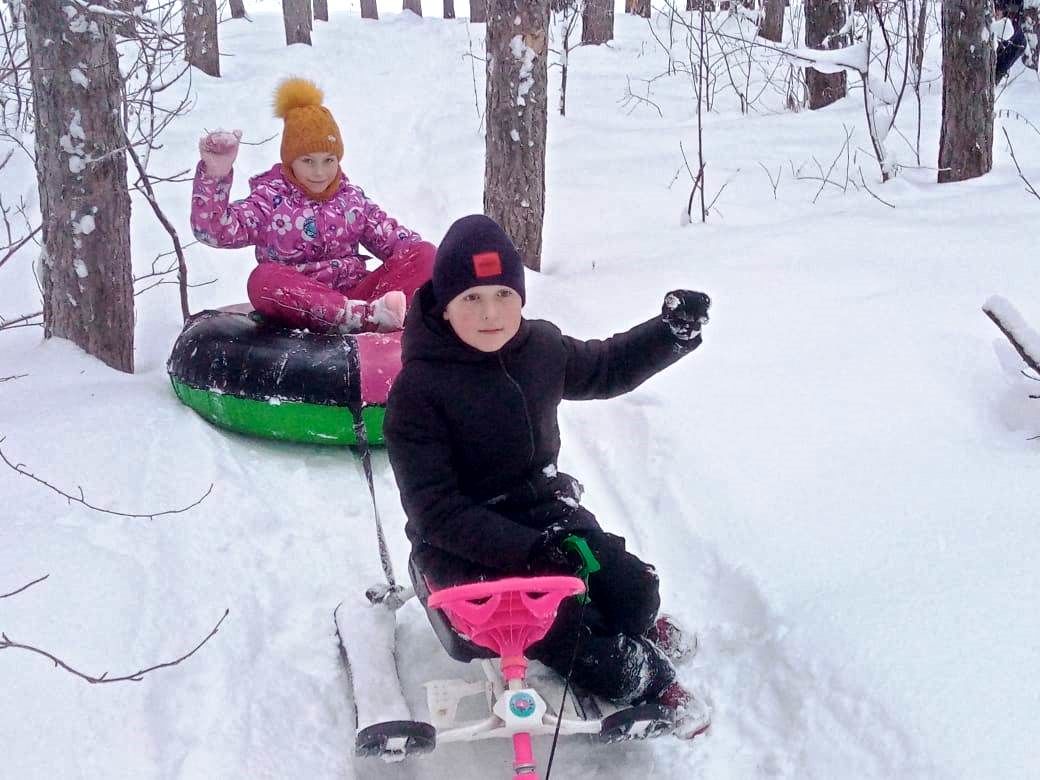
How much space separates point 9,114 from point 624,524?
8.27 m

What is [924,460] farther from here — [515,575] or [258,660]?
[258,660]

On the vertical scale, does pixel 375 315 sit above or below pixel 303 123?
below

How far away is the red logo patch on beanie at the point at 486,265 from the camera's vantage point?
1990mm

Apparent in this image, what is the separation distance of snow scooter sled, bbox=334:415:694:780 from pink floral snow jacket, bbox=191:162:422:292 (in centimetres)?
201

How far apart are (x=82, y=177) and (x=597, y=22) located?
11125 millimetres

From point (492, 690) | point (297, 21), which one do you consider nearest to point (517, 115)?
point (492, 690)

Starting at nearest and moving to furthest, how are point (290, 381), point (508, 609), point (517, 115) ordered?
point (508, 609), point (290, 381), point (517, 115)

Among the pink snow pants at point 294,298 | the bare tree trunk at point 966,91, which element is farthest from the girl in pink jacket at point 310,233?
the bare tree trunk at point 966,91

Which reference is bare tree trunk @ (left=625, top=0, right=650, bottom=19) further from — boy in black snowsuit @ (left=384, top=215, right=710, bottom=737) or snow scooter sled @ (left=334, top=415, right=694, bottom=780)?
snow scooter sled @ (left=334, top=415, right=694, bottom=780)

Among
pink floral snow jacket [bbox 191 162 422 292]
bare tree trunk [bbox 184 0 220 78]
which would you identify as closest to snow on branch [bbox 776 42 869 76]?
pink floral snow jacket [bbox 191 162 422 292]

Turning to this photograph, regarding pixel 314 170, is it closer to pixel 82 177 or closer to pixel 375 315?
pixel 375 315

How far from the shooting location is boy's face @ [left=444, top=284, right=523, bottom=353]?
202 centimetres

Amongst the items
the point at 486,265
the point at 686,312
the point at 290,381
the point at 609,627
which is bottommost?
the point at 609,627

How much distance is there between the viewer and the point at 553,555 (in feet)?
6.39
